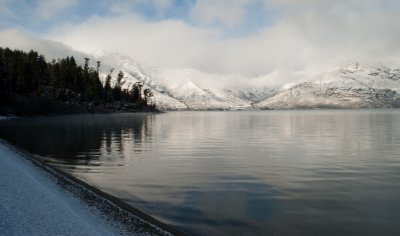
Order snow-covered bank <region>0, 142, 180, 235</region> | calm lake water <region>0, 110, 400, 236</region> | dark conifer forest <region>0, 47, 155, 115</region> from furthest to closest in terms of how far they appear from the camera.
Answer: dark conifer forest <region>0, 47, 155, 115</region>
calm lake water <region>0, 110, 400, 236</region>
snow-covered bank <region>0, 142, 180, 235</region>

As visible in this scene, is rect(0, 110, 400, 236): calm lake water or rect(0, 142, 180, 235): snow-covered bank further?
rect(0, 110, 400, 236): calm lake water

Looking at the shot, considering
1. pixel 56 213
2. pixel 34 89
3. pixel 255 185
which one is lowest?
pixel 255 185

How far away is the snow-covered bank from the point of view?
44.9 feet

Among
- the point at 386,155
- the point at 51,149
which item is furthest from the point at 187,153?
the point at 386,155

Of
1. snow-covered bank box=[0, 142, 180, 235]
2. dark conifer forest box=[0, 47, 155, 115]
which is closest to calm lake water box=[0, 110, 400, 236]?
snow-covered bank box=[0, 142, 180, 235]

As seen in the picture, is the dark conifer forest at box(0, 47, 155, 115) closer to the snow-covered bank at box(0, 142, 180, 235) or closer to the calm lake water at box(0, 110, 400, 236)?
the calm lake water at box(0, 110, 400, 236)

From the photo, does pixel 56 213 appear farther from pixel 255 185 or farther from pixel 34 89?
pixel 34 89

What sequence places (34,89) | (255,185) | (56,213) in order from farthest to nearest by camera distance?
(34,89) → (255,185) → (56,213)

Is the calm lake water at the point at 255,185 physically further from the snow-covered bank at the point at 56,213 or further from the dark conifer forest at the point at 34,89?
the dark conifer forest at the point at 34,89

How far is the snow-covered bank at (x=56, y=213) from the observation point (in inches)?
539

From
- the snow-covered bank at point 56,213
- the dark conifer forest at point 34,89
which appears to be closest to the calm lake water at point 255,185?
the snow-covered bank at point 56,213

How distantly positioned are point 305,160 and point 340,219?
20.3 metres

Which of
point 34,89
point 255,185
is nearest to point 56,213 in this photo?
point 255,185

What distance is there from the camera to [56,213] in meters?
15.5
